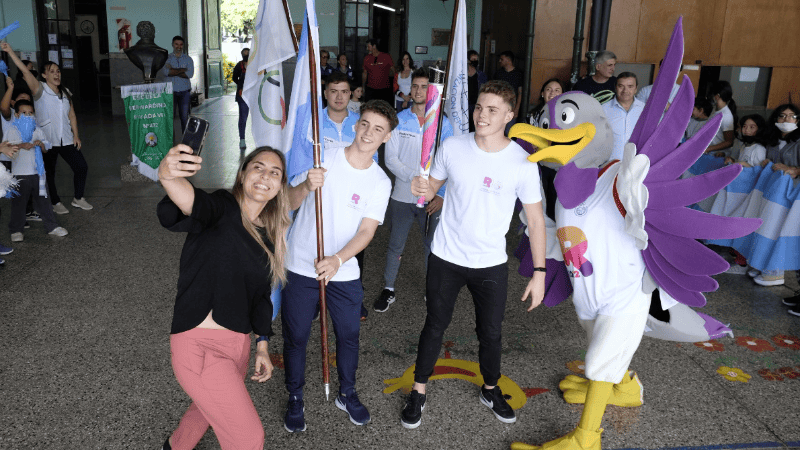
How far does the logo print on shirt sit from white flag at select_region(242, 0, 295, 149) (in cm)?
151

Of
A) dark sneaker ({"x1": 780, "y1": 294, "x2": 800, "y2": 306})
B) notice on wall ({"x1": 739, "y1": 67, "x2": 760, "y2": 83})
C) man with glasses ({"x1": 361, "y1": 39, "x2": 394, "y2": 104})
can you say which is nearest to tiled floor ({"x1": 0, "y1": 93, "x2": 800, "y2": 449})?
A: dark sneaker ({"x1": 780, "y1": 294, "x2": 800, "y2": 306})

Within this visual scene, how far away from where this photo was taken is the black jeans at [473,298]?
3020 mm

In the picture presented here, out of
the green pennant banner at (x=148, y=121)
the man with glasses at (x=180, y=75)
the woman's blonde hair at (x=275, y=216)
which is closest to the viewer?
the woman's blonde hair at (x=275, y=216)

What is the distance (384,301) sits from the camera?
4.51 metres

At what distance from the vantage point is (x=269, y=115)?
355 cm

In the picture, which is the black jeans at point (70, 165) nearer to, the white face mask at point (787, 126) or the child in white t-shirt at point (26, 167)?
the child in white t-shirt at point (26, 167)

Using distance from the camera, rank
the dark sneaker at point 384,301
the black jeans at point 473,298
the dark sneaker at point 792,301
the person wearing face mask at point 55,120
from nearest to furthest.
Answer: the black jeans at point 473,298 < the dark sneaker at point 384,301 < the dark sneaker at point 792,301 < the person wearing face mask at point 55,120

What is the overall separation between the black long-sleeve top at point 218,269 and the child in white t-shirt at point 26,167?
4.05 metres

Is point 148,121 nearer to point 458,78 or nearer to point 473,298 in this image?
point 458,78

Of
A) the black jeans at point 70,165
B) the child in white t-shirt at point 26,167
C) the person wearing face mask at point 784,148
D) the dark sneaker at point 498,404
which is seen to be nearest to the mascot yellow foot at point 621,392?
the dark sneaker at point 498,404

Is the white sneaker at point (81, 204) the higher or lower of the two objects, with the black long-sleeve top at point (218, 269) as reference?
lower

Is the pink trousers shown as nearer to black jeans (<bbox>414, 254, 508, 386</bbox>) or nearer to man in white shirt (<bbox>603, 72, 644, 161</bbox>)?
black jeans (<bbox>414, 254, 508, 386</bbox>)

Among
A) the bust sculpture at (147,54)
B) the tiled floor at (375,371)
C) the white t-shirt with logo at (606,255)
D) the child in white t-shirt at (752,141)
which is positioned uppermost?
the bust sculpture at (147,54)

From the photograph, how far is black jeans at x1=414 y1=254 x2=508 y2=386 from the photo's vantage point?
3020 mm
